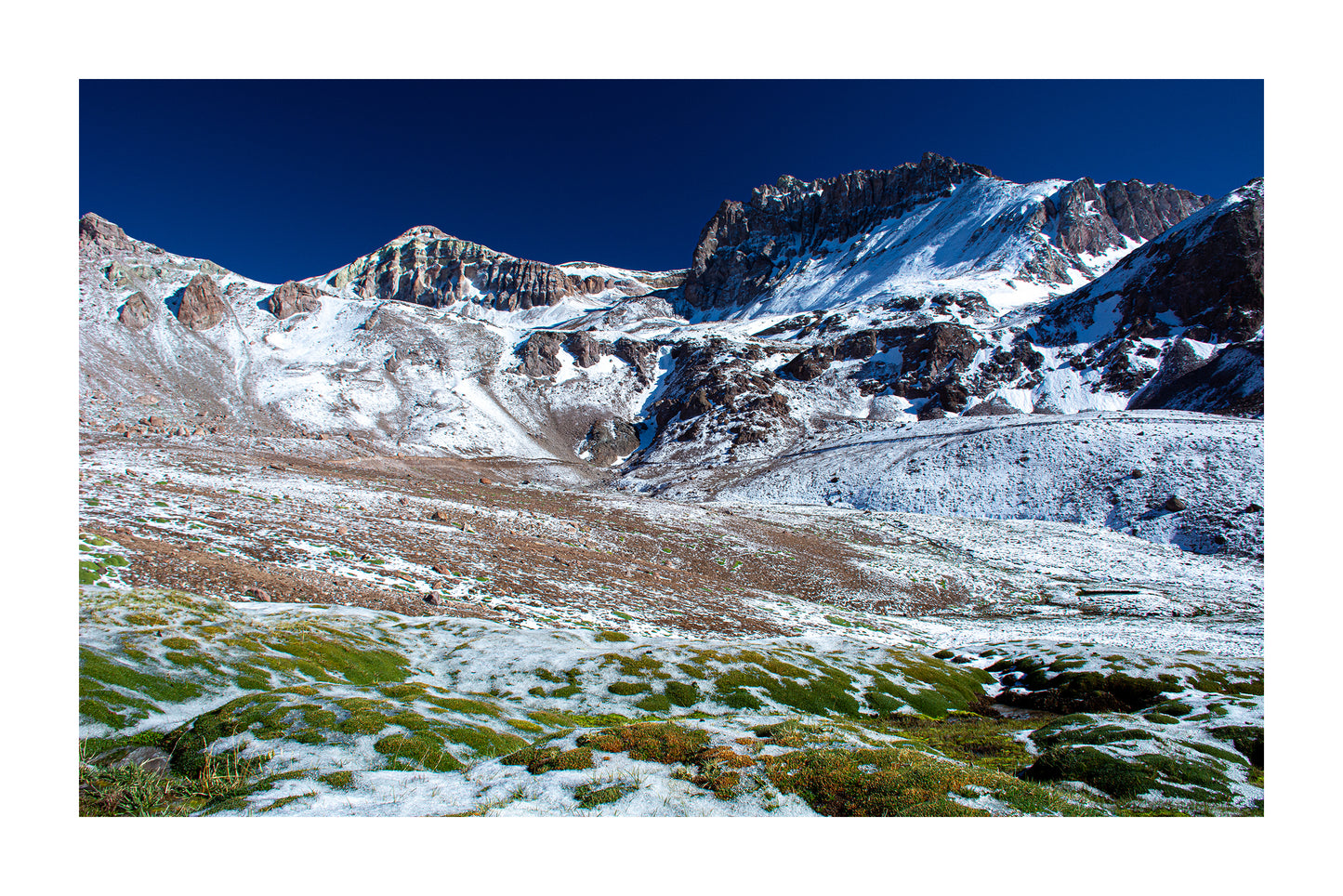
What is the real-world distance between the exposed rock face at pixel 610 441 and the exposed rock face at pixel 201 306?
84342 millimetres

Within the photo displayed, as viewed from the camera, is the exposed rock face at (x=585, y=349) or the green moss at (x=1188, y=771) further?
the exposed rock face at (x=585, y=349)

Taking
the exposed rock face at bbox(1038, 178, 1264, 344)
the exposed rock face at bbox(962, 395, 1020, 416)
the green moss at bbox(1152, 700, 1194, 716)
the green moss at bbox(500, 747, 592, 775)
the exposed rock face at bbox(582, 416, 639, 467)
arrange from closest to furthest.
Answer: the green moss at bbox(500, 747, 592, 775)
the green moss at bbox(1152, 700, 1194, 716)
the exposed rock face at bbox(962, 395, 1020, 416)
the exposed rock face at bbox(1038, 178, 1264, 344)
the exposed rock face at bbox(582, 416, 639, 467)

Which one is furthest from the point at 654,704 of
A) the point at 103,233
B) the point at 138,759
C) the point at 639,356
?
the point at 103,233

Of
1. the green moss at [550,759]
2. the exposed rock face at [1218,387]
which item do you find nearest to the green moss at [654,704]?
the green moss at [550,759]

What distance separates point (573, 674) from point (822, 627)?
17655mm

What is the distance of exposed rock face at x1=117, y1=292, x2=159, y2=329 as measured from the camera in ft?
350

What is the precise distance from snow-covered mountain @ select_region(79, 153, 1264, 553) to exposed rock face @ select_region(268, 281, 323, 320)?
0.78 meters

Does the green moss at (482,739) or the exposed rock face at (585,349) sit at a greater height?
the exposed rock face at (585,349)

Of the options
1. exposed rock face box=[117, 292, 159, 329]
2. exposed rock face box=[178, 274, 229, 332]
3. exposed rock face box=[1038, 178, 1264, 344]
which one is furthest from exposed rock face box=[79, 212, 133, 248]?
exposed rock face box=[1038, 178, 1264, 344]

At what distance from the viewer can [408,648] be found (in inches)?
720

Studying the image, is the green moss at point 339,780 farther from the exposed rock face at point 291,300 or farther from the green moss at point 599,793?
the exposed rock face at point 291,300

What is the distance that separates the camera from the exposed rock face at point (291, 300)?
138 metres

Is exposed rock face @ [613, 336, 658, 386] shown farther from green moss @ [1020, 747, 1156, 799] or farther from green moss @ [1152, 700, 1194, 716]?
green moss @ [1020, 747, 1156, 799]
